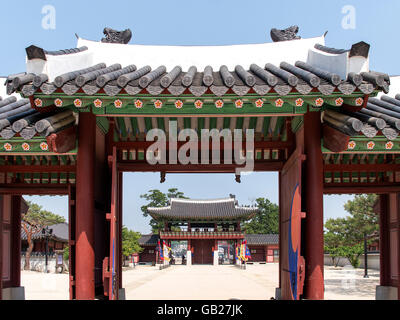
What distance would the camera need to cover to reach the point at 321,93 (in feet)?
21.7

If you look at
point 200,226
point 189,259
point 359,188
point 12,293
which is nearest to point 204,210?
point 200,226

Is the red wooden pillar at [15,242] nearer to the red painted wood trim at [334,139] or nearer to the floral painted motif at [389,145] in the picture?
the red painted wood trim at [334,139]

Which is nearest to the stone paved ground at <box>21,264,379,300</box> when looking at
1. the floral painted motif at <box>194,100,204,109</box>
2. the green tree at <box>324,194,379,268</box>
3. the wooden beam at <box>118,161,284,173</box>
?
the wooden beam at <box>118,161,284,173</box>

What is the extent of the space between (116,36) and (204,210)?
48852mm

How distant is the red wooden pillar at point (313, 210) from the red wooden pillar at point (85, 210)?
352cm

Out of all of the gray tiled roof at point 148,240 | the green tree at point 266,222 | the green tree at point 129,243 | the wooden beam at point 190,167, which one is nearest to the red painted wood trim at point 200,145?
the wooden beam at point 190,167

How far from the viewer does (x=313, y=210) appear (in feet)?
24.1

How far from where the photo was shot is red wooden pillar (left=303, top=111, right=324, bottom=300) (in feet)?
23.7

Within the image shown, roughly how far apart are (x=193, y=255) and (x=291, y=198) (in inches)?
2033

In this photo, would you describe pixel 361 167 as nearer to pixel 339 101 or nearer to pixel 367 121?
pixel 367 121

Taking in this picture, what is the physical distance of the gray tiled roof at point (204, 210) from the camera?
188 ft

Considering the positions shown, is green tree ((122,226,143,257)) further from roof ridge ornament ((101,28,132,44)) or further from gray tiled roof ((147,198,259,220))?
roof ridge ornament ((101,28,132,44))

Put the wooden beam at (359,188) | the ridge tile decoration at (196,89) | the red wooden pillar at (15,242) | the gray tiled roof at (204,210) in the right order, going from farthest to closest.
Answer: the gray tiled roof at (204,210) < the red wooden pillar at (15,242) < the wooden beam at (359,188) < the ridge tile decoration at (196,89)

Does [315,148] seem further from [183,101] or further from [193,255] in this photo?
[193,255]
